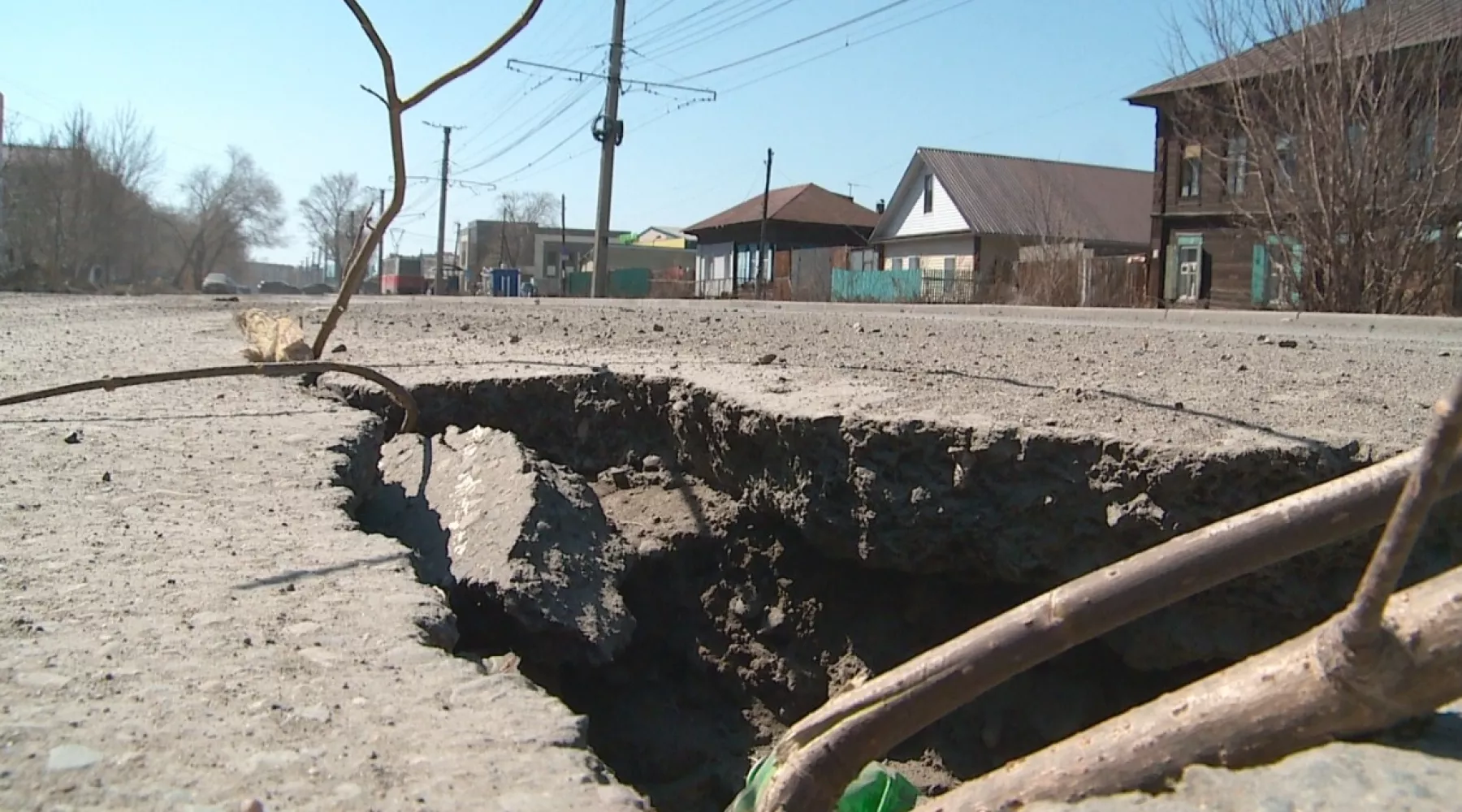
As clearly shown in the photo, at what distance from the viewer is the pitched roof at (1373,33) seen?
38.8 feet

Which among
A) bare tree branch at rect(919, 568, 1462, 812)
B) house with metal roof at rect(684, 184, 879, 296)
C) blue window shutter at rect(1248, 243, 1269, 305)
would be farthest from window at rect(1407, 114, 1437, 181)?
house with metal roof at rect(684, 184, 879, 296)

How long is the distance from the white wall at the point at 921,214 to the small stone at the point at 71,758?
35.5m

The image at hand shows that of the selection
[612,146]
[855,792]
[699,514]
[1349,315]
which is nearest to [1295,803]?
[855,792]

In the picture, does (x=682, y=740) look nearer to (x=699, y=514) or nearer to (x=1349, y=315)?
(x=699, y=514)

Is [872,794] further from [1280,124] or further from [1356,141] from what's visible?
[1280,124]

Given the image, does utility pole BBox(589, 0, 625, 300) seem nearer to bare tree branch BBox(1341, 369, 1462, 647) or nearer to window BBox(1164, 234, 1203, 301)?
window BBox(1164, 234, 1203, 301)

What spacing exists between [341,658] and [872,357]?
371 cm

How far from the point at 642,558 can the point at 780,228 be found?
42607 mm

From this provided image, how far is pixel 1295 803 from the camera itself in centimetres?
125

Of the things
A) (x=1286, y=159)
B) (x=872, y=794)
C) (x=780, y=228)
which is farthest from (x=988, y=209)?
(x=872, y=794)

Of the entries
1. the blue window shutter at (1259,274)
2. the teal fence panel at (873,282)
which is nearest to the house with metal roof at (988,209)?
the teal fence panel at (873,282)

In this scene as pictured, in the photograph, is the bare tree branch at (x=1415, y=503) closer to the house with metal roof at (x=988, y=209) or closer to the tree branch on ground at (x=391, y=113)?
the tree branch on ground at (x=391, y=113)

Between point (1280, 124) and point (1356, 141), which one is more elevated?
point (1280, 124)

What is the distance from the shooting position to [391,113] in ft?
17.1
